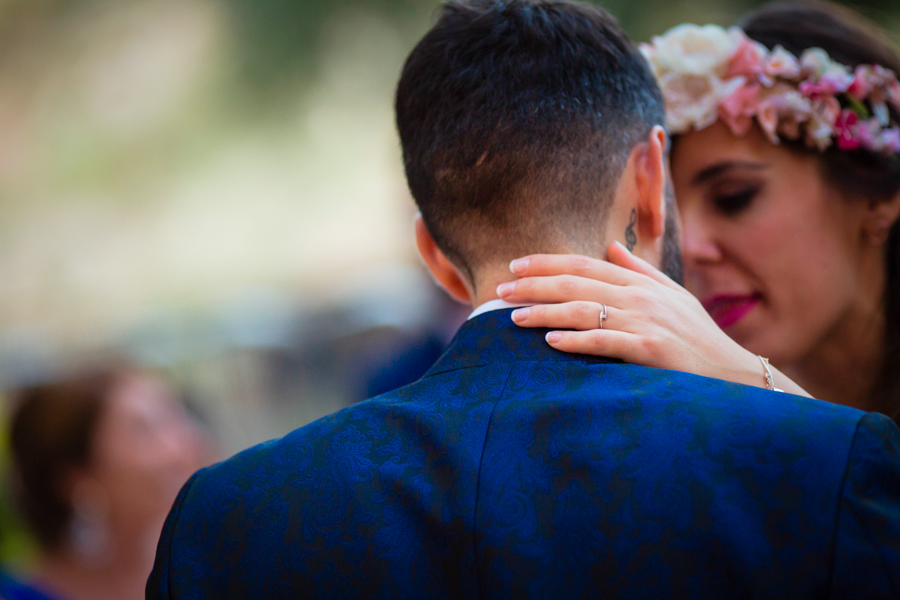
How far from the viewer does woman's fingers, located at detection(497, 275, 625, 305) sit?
1345mm

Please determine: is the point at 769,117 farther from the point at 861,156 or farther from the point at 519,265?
the point at 519,265

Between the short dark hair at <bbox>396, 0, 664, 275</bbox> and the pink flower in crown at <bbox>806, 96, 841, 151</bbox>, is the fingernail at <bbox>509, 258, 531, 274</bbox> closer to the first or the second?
the short dark hair at <bbox>396, 0, 664, 275</bbox>

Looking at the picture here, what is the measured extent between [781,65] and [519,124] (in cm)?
135

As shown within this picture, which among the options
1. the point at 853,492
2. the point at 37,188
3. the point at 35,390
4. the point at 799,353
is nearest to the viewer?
the point at 853,492

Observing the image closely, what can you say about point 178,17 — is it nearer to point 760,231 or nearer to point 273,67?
point 273,67

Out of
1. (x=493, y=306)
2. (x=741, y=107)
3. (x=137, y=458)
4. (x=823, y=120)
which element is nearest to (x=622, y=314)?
(x=493, y=306)

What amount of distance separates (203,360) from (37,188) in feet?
10.2

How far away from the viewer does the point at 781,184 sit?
2.43m

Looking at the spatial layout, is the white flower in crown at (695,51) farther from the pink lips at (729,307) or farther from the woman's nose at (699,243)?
the pink lips at (729,307)

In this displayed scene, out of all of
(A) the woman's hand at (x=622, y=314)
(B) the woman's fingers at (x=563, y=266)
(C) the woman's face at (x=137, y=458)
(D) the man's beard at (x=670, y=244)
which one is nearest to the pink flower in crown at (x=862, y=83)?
(D) the man's beard at (x=670, y=244)

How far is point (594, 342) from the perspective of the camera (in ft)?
4.35

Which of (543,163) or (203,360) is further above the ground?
(543,163)

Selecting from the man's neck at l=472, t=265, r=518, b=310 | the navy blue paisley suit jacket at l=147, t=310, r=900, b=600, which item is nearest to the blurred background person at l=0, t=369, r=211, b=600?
the navy blue paisley suit jacket at l=147, t=310, r=900, b=600

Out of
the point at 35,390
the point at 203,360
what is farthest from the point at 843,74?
the point at 203,360
